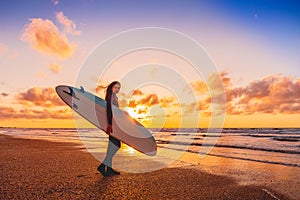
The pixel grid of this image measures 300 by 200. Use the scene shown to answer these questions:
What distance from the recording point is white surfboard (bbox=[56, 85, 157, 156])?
7.05 metres

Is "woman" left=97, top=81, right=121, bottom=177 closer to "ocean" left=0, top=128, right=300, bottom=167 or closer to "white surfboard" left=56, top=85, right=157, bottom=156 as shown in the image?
"white surfboard" left=56, top=85, right=157, bottom=156

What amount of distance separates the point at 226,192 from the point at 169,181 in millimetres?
1288

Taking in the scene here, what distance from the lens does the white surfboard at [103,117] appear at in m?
7.05

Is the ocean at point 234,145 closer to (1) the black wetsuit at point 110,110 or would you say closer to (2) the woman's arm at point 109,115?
(1) the black wetsuit at point 110,110

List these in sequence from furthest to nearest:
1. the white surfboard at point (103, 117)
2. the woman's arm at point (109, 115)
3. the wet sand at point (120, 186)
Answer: the white surfboard at point (103, 117) → the woman's arm at point (109, 115) → the wet sand at point (120, 186)

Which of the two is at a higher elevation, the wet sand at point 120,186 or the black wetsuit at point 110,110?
A: the black wetsuit at point 110,110

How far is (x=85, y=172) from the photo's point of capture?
630 centimetres

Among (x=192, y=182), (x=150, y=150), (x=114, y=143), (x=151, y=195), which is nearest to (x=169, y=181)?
(x=192, y=182)

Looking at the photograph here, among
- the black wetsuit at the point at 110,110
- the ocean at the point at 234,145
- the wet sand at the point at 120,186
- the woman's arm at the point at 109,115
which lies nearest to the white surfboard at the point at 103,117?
the black wetsuit at the point at 110,110

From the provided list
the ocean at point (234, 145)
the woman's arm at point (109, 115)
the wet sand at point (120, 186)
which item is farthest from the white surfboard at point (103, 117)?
the ocean at point (234, 145)

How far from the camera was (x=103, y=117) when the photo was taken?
705 cm

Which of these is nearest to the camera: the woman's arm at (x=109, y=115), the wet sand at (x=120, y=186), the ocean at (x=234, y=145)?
the wet sand at (x=120, y=186)

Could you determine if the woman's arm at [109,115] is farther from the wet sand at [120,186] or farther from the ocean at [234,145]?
the ocean at [234,145]

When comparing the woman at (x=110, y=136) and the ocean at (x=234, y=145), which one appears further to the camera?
the ocean at (x=234, y=145)
